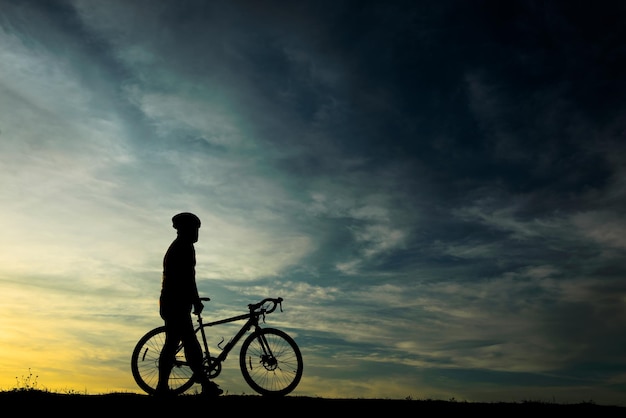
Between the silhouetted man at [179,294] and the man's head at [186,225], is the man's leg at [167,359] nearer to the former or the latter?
the silhouetted man at [179,294]

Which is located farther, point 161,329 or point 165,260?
point 161,329

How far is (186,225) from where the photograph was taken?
10000 mm

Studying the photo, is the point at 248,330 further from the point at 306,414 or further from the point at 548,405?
the point at 548,405

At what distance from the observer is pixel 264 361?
1094 centimetres

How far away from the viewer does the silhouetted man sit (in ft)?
32.3

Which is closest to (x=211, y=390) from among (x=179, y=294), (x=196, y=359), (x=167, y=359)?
(x=196, y=359)

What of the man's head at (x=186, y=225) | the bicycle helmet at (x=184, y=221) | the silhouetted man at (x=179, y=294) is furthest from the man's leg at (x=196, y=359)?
the bicycle helmet at (x=184, y=221)

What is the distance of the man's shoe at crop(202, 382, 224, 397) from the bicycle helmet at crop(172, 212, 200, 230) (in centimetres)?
304

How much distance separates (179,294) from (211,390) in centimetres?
195

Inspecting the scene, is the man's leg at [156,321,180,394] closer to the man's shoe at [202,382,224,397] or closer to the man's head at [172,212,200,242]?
the man's shoe at [202,382,224,397]

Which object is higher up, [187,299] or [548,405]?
[187,299]

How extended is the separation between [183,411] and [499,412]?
6.02m

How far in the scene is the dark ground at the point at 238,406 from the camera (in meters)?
8.89

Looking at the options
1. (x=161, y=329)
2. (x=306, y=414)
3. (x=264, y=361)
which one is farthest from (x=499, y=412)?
(x=161, y=329)
